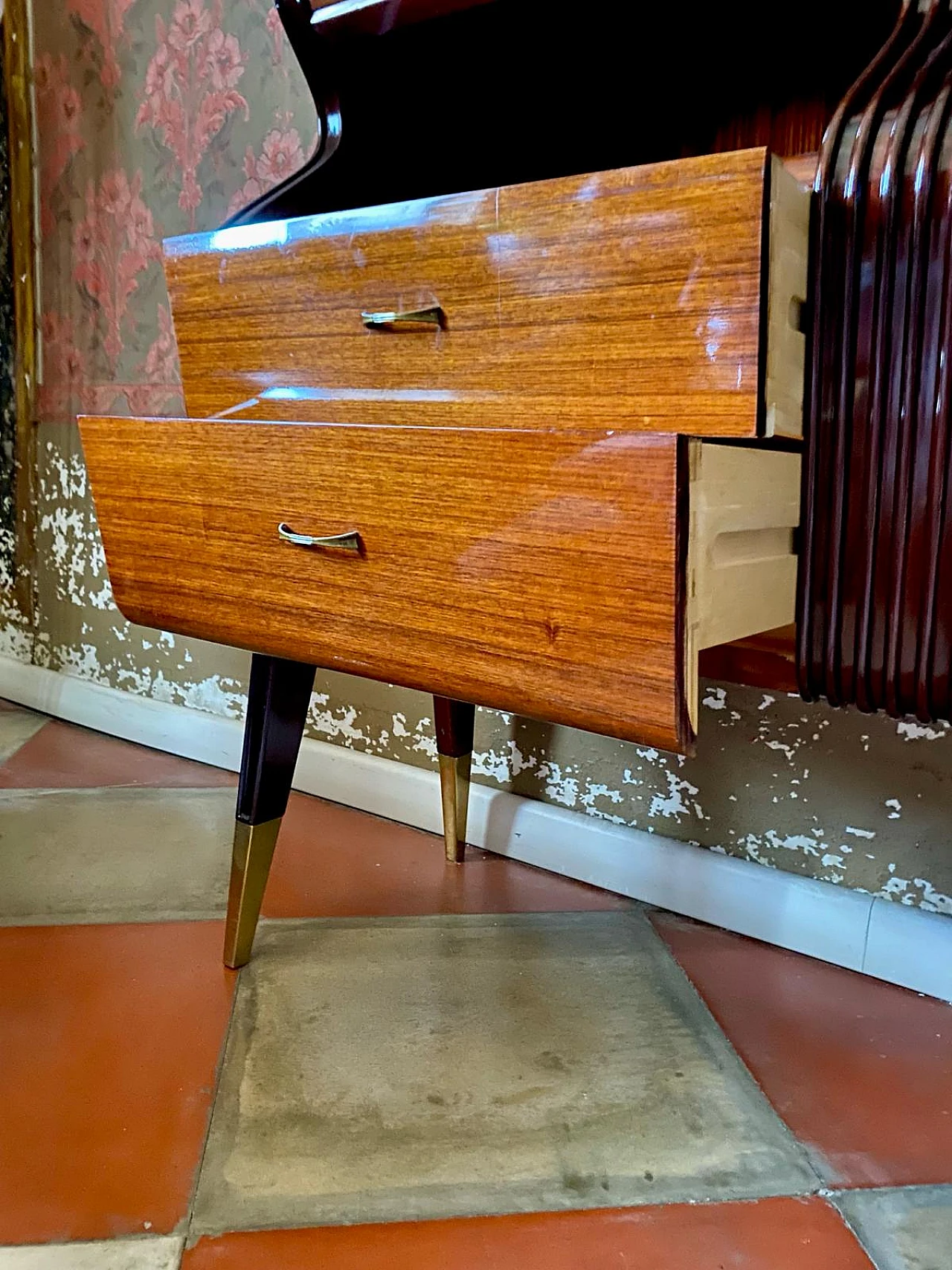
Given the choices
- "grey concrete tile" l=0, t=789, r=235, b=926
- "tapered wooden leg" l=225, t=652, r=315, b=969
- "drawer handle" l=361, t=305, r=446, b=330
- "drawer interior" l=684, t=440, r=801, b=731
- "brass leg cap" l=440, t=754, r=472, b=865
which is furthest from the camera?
"brass leg cap" l=440, t=754, r=472, b=865

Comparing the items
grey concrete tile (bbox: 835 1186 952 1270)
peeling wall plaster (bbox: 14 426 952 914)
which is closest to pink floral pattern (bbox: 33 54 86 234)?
peeling wall plaster (bbox: 14 426 952 914)

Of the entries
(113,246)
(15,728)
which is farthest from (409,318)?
(15,728)

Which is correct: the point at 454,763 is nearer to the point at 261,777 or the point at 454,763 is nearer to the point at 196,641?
the point at 261,777

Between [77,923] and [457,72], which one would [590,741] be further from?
[457,72]

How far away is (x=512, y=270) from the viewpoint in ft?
1.98

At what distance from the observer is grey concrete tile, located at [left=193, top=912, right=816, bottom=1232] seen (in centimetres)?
66

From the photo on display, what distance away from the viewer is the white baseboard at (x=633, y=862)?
934 mm

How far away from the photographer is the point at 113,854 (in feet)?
4.02

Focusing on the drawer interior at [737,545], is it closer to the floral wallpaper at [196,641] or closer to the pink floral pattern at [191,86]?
the floral wallpaper at [196,641]

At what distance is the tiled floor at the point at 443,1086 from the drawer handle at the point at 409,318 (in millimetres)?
592

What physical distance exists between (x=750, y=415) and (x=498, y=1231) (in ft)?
1.79

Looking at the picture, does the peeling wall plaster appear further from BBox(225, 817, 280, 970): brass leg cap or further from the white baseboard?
BBox(225, 817, 280, 970): brass leg cap

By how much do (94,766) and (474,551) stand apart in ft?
3.92

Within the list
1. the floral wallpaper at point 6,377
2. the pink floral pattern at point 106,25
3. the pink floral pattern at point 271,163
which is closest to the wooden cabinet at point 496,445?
the pink floral pattern at point 271,163
